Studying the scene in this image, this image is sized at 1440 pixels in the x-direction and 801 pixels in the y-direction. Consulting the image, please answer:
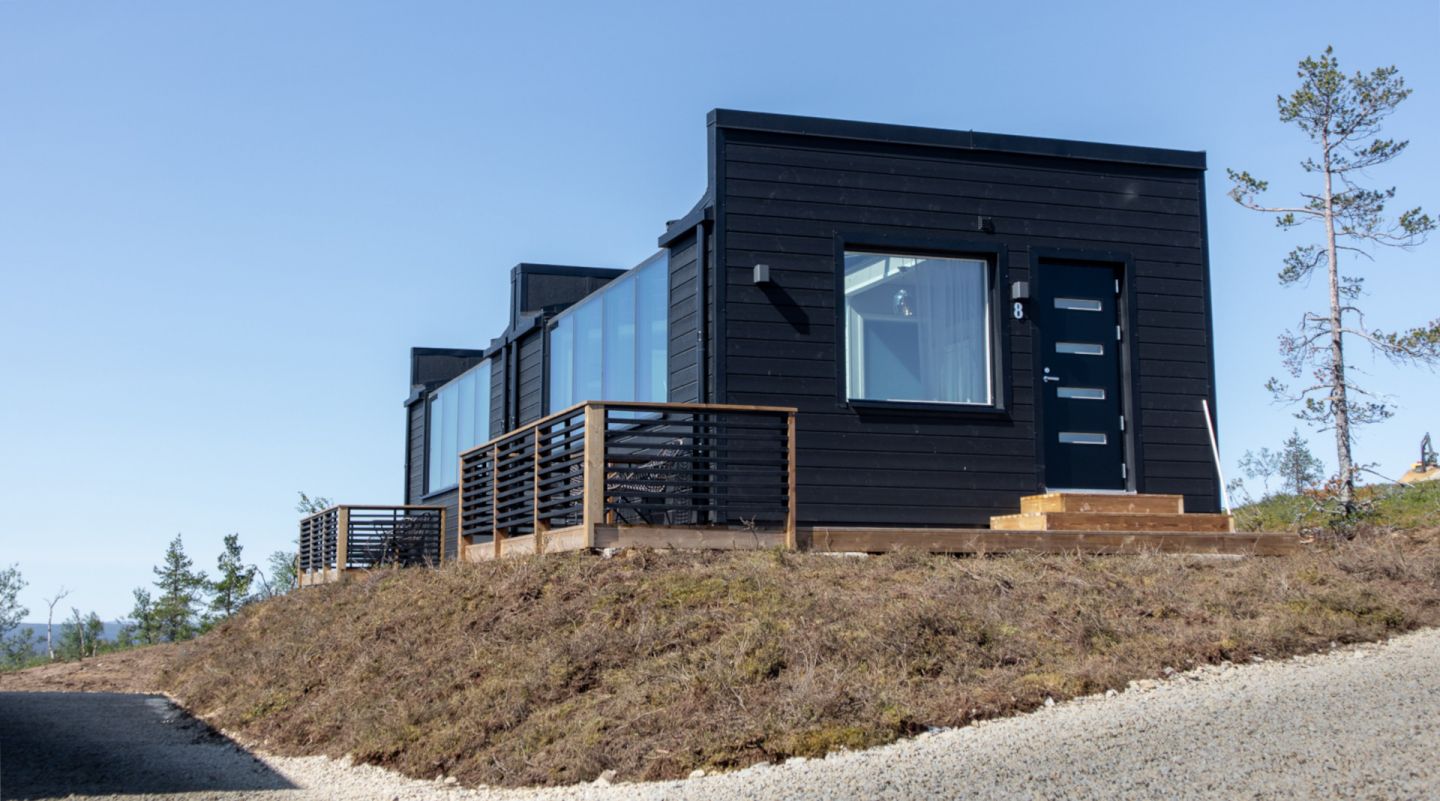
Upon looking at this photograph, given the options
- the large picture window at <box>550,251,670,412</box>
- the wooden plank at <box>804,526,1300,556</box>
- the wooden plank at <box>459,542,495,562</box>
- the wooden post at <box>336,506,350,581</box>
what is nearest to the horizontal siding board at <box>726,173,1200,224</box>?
the large picture window at <box>550,251,670,412</box>

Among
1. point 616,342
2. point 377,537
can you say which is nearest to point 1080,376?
point 616,342

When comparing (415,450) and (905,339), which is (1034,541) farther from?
(415,450)

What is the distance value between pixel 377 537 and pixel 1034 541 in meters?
10.5

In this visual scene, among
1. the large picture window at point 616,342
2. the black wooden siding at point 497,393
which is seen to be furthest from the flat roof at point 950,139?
the black wooden siding at point 497,393

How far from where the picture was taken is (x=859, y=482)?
11578 mm

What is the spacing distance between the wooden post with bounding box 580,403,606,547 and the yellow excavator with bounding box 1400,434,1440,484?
10445mm

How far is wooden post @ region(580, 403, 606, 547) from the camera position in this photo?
9883 millimetres

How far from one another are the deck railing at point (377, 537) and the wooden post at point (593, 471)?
8037mm

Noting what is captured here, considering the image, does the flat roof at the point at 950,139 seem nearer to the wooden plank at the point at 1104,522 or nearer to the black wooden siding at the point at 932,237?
the black wooden siding at the point at 932,237

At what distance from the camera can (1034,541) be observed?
10.6 m

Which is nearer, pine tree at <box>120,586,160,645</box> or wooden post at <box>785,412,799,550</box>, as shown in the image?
wooden post at <box>785,412,799,550</box>

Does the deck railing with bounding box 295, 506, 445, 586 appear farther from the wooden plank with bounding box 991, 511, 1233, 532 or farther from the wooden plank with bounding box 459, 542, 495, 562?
the wooden plank with bounding box 991, 511, 1233, 532

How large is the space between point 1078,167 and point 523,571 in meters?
6.41

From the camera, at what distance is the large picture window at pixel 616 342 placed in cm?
1277
